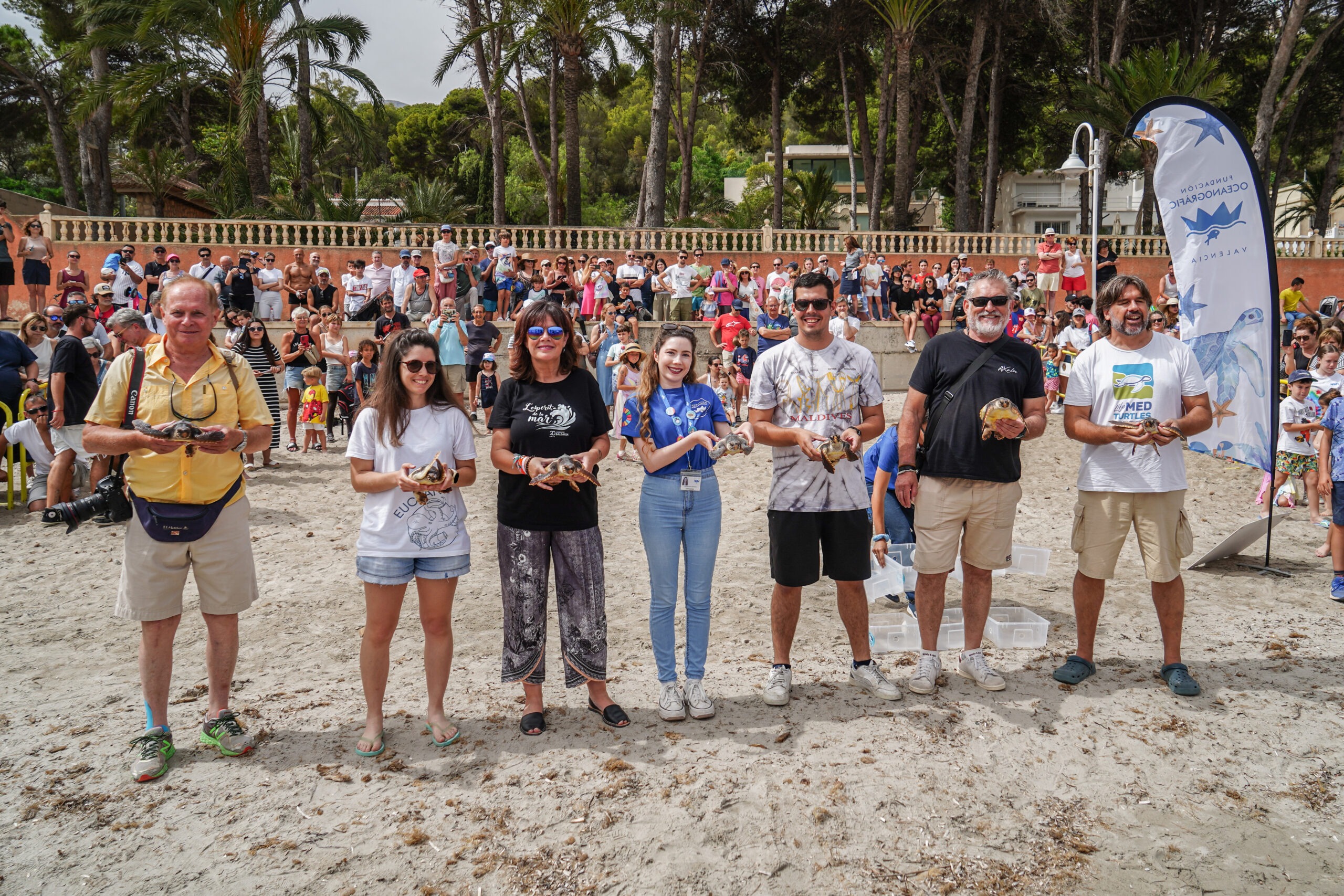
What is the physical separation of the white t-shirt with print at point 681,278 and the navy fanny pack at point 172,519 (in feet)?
47.2

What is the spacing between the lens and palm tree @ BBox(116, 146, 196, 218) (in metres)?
27.1

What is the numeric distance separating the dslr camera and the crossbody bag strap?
276 inches

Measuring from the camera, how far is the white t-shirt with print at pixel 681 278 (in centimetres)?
1758

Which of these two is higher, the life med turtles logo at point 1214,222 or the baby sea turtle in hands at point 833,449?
the life med turtles logo at point 1214,222

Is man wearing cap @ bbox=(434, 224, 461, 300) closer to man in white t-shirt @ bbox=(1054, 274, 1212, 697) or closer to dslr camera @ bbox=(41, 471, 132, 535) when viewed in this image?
dslr camera @ bbox=(41, 471, 132, 535)

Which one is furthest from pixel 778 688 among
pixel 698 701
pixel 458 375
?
pixel 458 375

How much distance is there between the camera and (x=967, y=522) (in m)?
4.50

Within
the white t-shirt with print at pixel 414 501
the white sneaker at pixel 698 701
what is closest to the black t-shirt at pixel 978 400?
the white sneaker at pixel 698 701

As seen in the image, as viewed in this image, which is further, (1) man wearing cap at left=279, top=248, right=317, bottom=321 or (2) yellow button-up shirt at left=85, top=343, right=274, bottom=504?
(1) man wearing cap at left=279, top=248, right=317, bottom=321

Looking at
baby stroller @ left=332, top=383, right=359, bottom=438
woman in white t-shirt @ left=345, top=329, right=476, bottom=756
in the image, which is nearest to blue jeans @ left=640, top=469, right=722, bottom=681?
woman in white t-shirt @ left=345, top=329, right=476, bottom=756

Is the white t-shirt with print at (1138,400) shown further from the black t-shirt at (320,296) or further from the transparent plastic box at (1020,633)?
the black t-shirt at (320,296)

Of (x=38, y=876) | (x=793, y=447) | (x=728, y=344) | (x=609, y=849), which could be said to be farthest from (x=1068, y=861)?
(x=728, y=344)

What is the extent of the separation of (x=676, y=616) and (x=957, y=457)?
7.69 feet

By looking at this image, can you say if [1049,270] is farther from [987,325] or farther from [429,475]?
[429,475]
